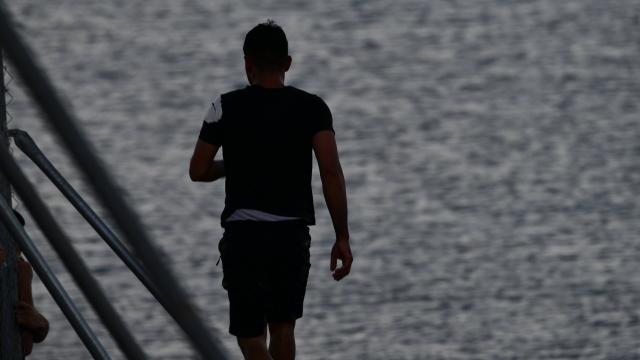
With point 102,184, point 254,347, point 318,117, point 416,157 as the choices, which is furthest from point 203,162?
point 416,157

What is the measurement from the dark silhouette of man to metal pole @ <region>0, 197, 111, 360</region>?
0.47 meters

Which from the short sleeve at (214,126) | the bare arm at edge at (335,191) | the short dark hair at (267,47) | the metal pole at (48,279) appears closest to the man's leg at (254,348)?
the bare arm at edge at (335,191)

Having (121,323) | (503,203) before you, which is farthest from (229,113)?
(503,203)

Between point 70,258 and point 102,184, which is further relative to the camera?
point 70,258

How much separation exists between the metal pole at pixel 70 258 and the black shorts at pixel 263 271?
1256mm

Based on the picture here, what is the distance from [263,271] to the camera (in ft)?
8.91

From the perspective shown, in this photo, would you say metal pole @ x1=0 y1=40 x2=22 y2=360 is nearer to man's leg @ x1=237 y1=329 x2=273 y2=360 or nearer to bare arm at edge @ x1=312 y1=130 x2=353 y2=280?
man's leg @ x1=237 y1=329 x2=273 y2=360

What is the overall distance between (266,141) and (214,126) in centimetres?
8

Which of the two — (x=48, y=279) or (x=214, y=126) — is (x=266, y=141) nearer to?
(x=214, y=126)

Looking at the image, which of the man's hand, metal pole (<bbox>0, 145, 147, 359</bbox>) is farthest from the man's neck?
metal pole (<bbox>0, 145, 147, 359</bbox>)

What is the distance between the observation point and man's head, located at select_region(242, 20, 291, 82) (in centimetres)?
260

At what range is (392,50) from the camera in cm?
1061

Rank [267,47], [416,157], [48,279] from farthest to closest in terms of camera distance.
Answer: [416,157]
[267,47]
[48,279]

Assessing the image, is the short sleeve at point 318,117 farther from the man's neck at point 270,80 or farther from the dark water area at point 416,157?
the dark water area at point 416,157
